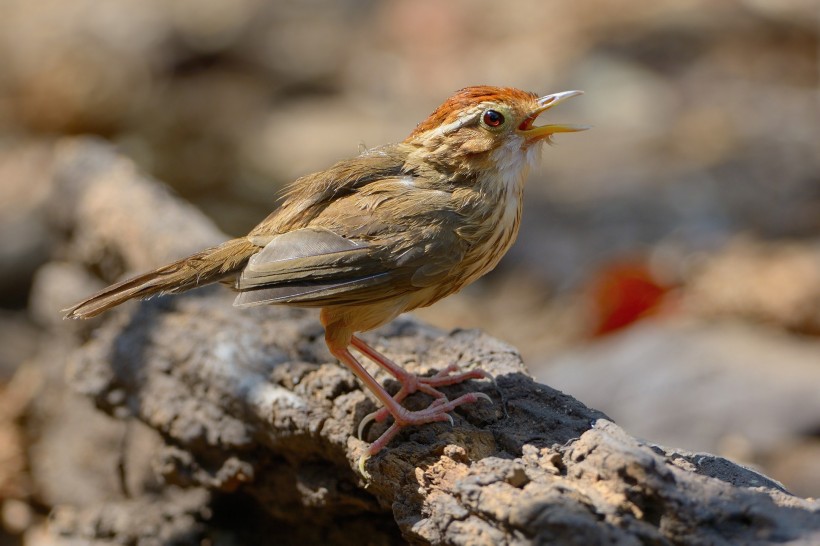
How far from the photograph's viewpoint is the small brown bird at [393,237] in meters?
3.90

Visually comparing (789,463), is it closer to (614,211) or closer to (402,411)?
(402,411)

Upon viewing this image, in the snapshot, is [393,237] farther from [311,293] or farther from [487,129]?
[487,129]

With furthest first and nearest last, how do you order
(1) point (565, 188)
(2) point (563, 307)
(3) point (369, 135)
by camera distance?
1. (3) point (369, 135)
2. (1) point (565, 188)
3. (2) point (563, 307)

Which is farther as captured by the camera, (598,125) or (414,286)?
(598,125)

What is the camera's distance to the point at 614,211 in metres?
10.2

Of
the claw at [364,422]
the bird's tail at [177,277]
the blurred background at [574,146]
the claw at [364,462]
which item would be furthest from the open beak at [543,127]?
the blurred background at [574,146]

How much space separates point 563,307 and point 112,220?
4762mm

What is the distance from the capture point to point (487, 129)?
168 inches

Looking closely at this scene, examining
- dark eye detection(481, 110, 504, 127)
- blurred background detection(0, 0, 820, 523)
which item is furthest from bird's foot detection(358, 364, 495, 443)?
blurred background detection(0, 0, 820, 523)

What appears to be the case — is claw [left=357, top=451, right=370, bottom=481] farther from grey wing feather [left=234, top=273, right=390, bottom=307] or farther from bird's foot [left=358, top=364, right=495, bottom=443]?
grey wing feather [left=234, top=273, right=390, bottom=307]

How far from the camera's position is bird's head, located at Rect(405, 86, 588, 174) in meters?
4.25

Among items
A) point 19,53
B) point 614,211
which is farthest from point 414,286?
point 19,53

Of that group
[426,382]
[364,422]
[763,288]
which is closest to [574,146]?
[763,288]

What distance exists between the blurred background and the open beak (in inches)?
103
